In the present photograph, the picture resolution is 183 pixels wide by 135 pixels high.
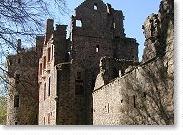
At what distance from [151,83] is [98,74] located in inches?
319

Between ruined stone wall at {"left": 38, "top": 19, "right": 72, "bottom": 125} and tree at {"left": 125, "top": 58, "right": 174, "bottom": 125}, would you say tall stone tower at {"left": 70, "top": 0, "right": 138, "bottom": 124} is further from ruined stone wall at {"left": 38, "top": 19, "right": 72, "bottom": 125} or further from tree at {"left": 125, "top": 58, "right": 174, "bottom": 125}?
tree at {"left": 125, "top": 58, "right": 174, "bottom": 125}

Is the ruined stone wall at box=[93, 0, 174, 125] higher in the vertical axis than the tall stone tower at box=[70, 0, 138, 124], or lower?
lower

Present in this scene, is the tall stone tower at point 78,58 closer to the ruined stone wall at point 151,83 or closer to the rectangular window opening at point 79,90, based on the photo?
the rectangular window opening at point 79,90

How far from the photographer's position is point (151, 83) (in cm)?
1338

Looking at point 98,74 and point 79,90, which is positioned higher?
point 98,74

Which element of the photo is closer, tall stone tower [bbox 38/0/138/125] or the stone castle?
the stone castle

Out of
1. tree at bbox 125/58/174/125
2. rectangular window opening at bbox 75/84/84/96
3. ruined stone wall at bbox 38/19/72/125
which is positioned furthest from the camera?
rectangular window opening at bbox 75/84/84/96

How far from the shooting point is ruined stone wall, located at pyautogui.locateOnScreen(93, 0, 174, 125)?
36.0 ft

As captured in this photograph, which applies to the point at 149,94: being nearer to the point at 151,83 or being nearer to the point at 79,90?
the point at 151,83

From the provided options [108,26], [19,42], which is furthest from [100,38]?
[19,42]

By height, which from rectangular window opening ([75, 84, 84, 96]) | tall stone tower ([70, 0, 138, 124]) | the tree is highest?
tall stone tower ([70, 0, 138, 124])

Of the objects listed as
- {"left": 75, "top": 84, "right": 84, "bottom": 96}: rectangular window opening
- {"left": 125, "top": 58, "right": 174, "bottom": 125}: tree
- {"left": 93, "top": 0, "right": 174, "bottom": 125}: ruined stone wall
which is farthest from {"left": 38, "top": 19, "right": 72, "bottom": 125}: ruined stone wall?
{"left": 125, "top": 58, "right": 174, "bottom": 125}: tree

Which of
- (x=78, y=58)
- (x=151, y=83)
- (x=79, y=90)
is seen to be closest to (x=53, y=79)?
(x=79, y=90)

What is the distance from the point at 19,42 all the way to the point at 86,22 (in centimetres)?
1953
